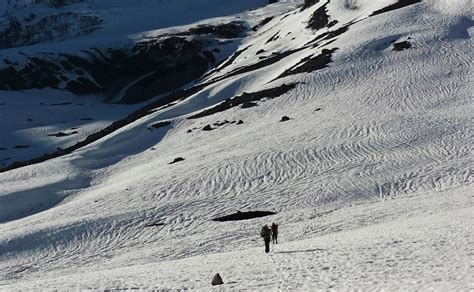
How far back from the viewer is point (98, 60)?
151 metres

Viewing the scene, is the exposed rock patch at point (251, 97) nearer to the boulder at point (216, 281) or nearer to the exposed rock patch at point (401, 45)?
the exposed rock patch at point (401, 45)

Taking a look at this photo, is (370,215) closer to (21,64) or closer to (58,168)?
(58,168)

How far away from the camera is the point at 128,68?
150 meters

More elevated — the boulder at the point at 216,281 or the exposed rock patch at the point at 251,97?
the boulder at the point at 216,281

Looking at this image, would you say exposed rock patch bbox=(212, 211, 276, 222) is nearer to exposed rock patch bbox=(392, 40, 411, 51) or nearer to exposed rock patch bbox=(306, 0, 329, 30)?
exposed rock patch bbox=(392, 40, 411, 51)

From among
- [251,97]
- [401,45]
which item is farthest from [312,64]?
[401,45]

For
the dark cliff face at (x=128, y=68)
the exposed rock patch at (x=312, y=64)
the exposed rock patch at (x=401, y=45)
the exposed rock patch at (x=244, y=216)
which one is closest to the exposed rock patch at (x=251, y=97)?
A: the exposed rock patch at (x=312, y=64)

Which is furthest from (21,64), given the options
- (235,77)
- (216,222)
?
(216,222)

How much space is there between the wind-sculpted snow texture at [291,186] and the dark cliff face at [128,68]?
62.5 meters

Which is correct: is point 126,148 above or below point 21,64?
below

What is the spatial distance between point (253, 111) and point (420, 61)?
20747 millimetres

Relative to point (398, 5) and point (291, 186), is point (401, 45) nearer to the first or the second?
point (398, 5)

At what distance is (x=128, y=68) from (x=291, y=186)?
121 metres

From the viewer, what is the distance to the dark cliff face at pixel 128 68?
447 ft
